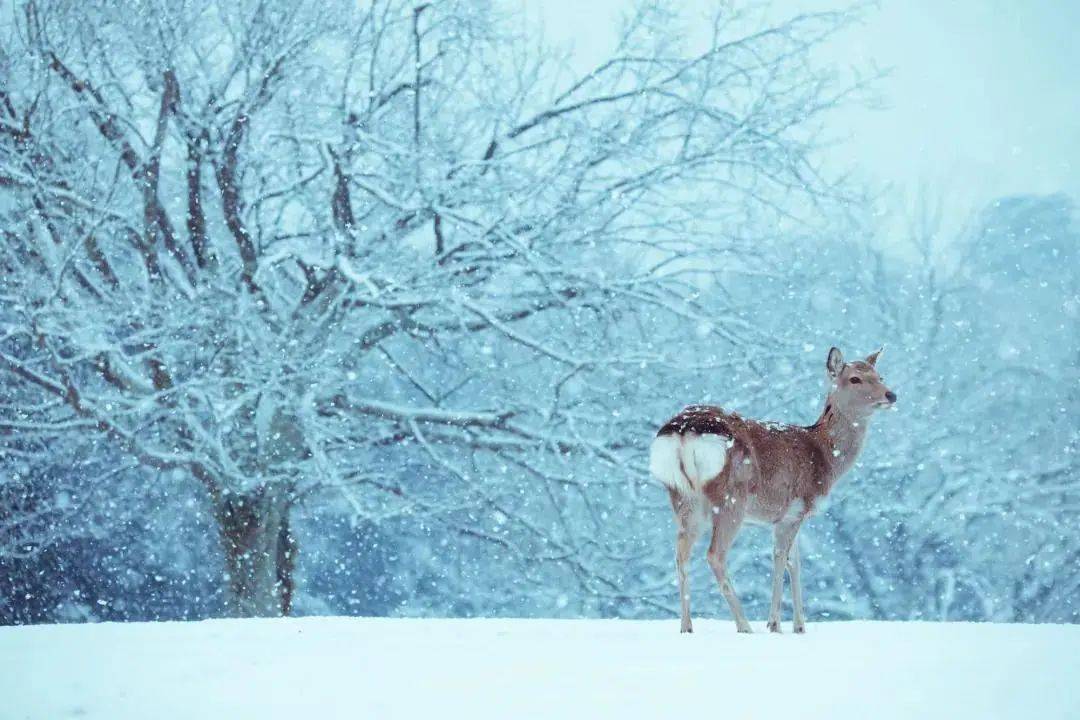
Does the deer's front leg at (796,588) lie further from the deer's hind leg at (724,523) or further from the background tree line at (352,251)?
the background tree line at (352,251)

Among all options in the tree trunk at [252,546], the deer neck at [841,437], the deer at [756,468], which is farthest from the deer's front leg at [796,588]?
the tree trunk at [252,546]

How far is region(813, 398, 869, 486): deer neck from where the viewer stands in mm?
5758

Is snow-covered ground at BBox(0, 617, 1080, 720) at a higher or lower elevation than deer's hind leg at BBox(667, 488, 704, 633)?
lower

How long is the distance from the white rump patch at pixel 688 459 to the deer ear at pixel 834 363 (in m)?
0.92

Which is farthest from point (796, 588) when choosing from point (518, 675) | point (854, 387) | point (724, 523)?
point (518, 675)

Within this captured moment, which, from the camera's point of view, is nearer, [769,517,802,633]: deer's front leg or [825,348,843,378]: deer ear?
[769,517,802,633]: deer's front leg

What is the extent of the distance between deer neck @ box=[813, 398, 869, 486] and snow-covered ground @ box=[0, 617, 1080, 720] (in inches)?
43.1

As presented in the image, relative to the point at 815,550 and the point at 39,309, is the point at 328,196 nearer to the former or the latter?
the point at 39,309

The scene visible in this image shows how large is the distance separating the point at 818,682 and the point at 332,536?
13.7 m

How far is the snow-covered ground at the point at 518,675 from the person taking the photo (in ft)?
10.2

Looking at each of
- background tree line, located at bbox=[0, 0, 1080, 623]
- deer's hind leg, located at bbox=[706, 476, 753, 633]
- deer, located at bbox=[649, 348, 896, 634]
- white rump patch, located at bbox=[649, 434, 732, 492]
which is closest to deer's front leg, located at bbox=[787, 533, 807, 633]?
deer, located at bbox=[649, 348, 896, 634]

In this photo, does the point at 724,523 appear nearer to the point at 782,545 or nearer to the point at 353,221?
the point at 782,545

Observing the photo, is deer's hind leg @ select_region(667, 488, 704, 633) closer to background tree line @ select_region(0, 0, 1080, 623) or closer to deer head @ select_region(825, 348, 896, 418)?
deer head @ select_region(825, 348, 896, 418)

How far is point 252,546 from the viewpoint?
35.0 ft
